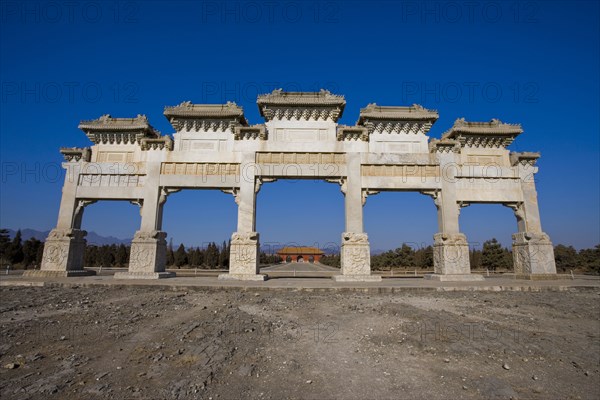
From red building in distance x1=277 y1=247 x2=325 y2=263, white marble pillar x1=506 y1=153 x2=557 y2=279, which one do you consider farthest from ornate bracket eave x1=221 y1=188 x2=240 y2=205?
red building in distance x1=277 y1=247 x2=325 y2=263

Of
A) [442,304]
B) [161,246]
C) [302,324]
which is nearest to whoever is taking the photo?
[302,324]

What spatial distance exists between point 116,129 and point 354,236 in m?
13.2

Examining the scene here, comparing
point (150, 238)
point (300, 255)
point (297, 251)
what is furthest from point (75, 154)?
point (297, 251)

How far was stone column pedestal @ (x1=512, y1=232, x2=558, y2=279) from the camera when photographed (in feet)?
49.1

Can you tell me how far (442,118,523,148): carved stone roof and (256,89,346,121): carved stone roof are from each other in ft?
20.0

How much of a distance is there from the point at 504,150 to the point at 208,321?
16739mm

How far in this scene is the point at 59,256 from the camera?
15.0 meters

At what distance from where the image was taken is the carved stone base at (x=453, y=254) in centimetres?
1445

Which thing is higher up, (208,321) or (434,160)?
(434,160)

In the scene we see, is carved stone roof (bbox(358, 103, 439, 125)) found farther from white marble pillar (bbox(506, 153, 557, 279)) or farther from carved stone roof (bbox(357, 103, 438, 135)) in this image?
white marble pillar (bbox(506, 153, 557, 279))

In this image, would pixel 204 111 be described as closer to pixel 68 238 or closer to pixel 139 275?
pixel 139 275

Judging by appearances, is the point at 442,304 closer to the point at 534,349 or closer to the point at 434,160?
the point at 534,349

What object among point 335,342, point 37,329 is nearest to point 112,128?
point 37,329

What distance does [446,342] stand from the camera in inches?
212
